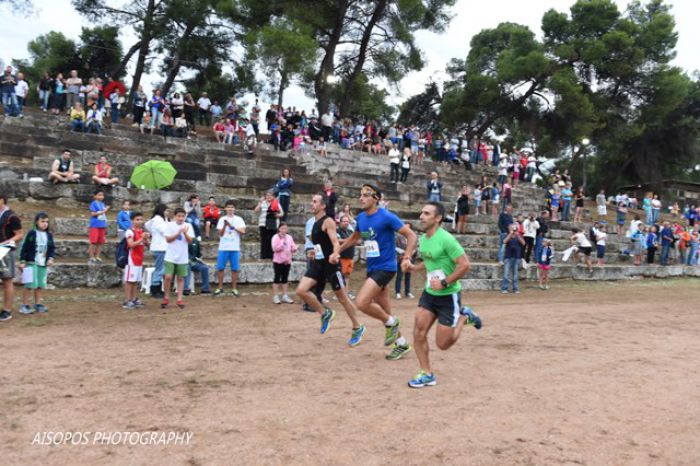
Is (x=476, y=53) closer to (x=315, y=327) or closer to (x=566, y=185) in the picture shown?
(x=566, y=185)

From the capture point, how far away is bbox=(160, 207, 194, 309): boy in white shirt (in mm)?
8445

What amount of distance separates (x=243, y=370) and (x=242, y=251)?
7.18m

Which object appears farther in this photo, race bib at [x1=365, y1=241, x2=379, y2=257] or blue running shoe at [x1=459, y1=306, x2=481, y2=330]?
race bib at [x1=365, y1=241, x2=379, y2=257]

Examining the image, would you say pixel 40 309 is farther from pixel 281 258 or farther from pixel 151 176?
pixel 151 176

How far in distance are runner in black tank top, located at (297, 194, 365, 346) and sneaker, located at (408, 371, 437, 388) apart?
1.66m

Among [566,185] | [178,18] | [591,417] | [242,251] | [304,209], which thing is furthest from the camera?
[178,18]

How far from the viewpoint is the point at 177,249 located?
8508 millimetres

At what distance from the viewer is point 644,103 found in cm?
3522

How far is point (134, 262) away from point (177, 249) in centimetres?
71

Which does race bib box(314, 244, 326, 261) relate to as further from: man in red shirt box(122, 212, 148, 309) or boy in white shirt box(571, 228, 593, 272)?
boy in white shirt box(571, 228, 593, 272)

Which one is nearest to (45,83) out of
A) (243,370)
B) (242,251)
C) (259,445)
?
(242,251)

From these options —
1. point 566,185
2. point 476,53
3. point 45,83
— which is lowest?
point 566,185

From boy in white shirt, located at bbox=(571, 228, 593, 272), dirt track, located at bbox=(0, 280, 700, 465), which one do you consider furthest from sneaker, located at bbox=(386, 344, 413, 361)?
boy in white shirt, located at bbox=(571, 228, 593, 272)

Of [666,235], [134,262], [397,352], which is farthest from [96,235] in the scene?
[666,235]
